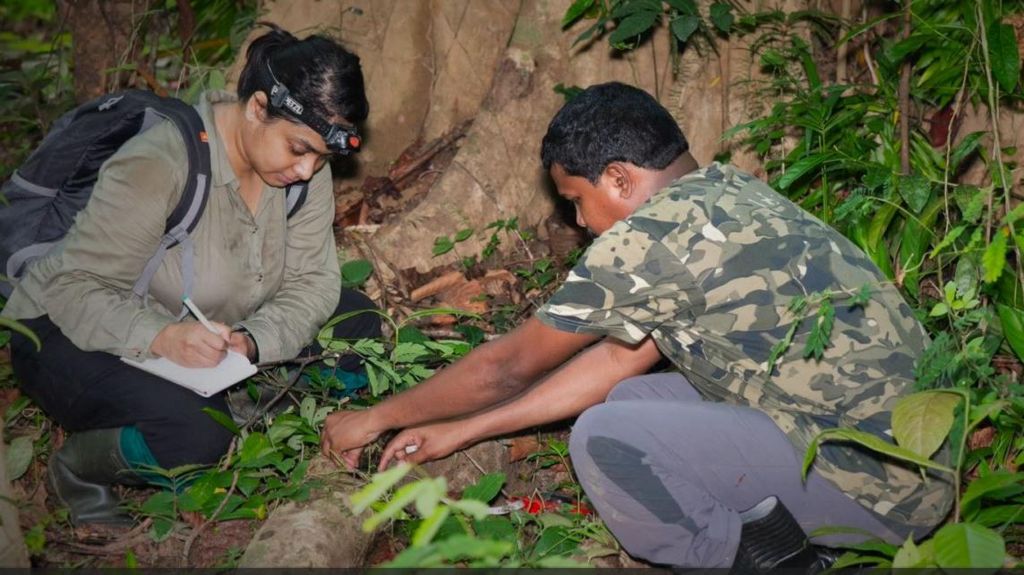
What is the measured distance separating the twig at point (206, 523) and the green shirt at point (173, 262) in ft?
1.48

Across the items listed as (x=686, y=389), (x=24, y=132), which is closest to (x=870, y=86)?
(x=686, y=389)

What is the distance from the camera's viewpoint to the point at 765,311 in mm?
2887

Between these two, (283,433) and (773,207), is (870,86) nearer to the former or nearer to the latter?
(773,207)

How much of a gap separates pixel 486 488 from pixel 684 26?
225cm

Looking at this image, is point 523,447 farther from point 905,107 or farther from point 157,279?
point 905,107

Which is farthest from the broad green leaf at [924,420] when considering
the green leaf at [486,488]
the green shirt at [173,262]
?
the green shirt at [173,262]

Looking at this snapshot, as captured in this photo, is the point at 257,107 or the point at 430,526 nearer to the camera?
the point at 430,526

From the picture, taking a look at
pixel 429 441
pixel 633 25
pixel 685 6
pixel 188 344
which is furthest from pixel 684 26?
pixel 188 344

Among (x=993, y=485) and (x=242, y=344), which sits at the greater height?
(x=993, y=485)

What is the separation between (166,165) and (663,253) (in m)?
1.65

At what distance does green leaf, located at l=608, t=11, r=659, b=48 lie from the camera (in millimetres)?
4594

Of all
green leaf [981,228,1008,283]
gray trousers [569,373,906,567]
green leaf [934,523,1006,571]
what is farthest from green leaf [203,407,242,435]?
green leaf [981,228,1008,283]

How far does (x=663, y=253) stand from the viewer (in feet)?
9.40

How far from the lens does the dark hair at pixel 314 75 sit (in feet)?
11.5
